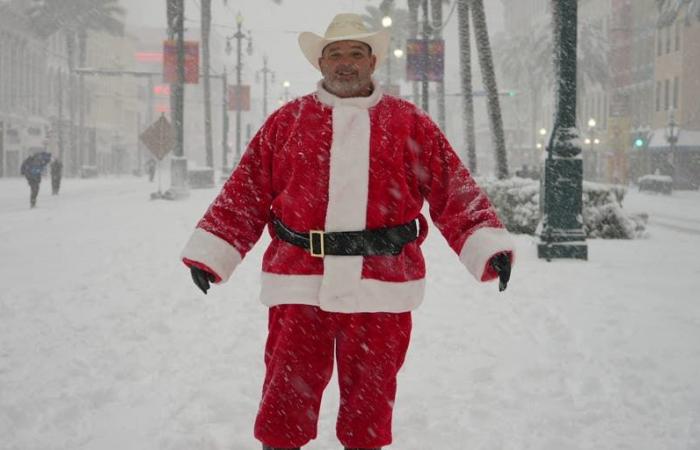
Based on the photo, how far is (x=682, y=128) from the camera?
136 feet

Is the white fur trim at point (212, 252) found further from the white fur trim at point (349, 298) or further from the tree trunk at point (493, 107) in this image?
the tree trunk at point (493, 107)

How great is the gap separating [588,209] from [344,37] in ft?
35.1

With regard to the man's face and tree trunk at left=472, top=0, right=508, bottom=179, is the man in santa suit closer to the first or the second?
the man's face

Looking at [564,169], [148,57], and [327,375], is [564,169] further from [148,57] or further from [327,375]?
[148,57]

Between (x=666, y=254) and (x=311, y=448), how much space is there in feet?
28.6

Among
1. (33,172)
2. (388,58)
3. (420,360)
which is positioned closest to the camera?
(420,360)

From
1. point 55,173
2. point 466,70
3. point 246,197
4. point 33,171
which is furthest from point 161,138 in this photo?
point 246,197

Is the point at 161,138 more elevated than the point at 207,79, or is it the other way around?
the point at 207,79

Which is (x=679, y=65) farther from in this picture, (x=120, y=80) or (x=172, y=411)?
(x=120, y=80)

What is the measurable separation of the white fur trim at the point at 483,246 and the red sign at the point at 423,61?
786 inches

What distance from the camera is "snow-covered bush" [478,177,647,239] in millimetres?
12898

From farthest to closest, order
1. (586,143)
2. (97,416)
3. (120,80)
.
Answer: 1. (120,80)
2. (586,143)
3. (97,416)

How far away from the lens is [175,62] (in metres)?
23.1

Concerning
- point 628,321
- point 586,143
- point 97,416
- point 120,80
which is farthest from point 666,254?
point 120,80
